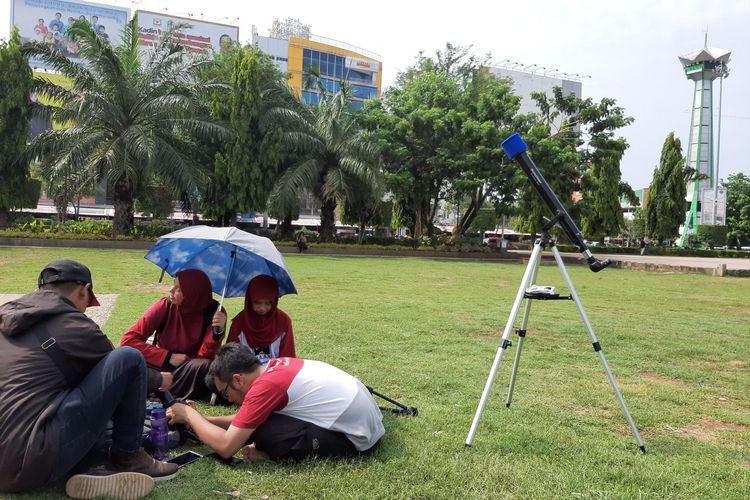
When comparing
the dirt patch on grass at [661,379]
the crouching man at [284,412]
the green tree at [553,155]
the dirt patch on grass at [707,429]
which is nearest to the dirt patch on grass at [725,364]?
the dirt patch on grass at [661,379]

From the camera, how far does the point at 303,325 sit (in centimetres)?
805

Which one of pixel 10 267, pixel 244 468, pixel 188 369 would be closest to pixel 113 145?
pixel 10 267

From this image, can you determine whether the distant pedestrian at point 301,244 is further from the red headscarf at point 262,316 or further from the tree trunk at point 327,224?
the red headscarf at point 262,316

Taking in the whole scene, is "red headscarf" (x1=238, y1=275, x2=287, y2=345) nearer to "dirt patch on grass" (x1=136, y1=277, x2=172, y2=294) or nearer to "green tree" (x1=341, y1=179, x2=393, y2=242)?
"dirt patch on grass" (x1=136, y1=277, x2=172, y2=294)

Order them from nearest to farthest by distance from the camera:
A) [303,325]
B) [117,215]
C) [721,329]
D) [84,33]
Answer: [303,325]
[721,329]
[84,33]
[117,215]

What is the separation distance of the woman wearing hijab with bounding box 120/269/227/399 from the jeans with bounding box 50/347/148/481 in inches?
54.1

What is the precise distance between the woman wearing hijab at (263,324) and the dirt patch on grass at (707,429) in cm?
304

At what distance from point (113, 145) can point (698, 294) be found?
18.6 meters

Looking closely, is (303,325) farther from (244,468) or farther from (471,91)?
(471,91)

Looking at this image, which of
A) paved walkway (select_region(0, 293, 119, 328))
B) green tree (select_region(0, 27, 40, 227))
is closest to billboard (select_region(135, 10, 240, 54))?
green tree (select_region(0, 27, 40, 227))

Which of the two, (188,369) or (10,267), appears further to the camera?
(10,267)

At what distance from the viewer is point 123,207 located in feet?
74.8

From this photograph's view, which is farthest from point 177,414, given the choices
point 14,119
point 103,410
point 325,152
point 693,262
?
point 693,262

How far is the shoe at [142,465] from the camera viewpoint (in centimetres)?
302
